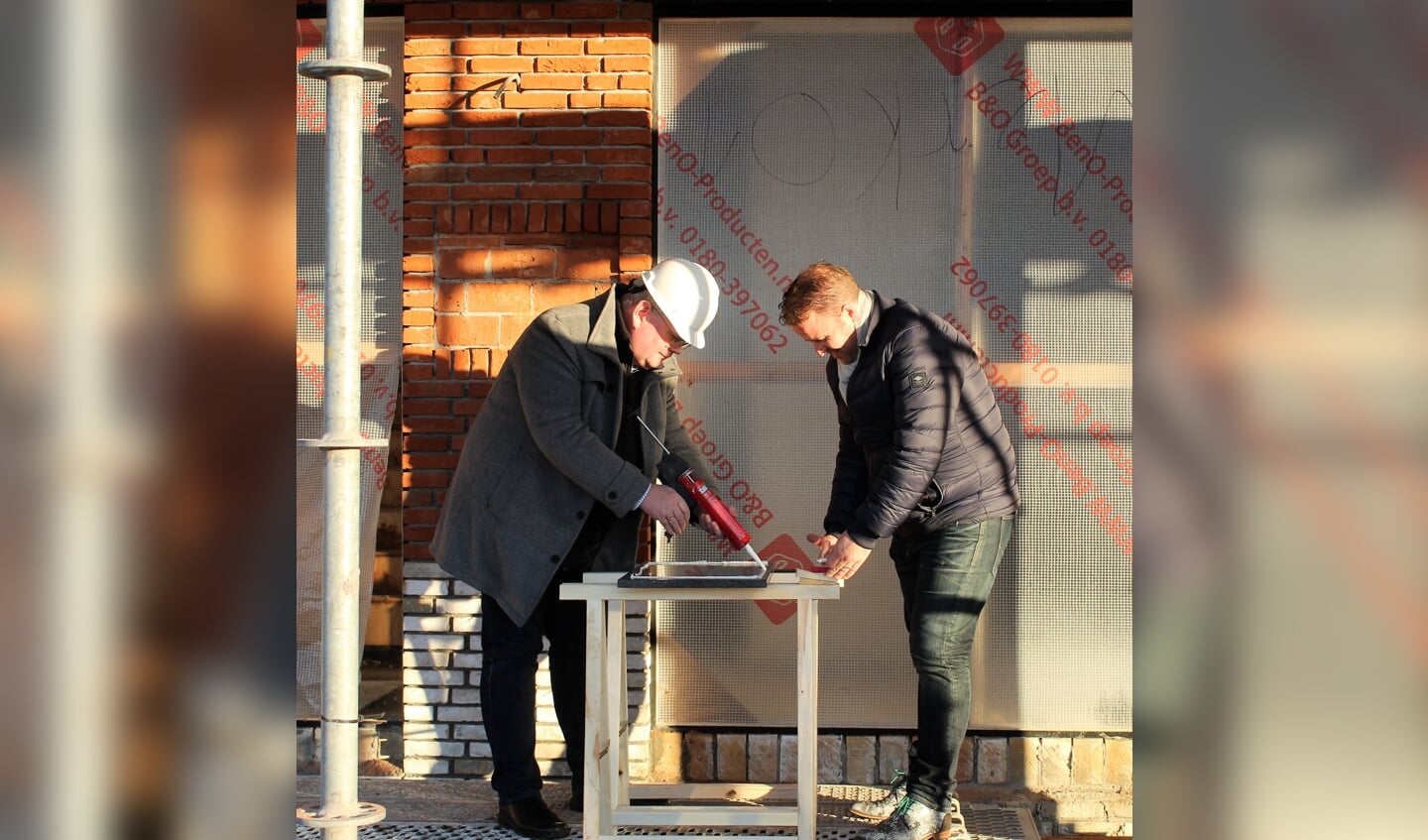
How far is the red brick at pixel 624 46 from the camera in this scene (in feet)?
16.6

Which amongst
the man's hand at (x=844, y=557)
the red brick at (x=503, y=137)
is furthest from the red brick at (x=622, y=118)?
the man's hand at (x=844, y=557)

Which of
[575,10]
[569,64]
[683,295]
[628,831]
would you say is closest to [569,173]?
[569,64]

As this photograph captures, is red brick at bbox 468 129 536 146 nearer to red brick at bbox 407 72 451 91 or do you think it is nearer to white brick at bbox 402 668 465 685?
red brick at bbox 407 72 451 91

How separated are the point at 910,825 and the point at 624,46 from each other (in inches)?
123

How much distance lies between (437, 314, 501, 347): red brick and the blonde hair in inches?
55.9

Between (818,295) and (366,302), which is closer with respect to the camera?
(818,295)

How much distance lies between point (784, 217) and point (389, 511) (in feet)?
7.00

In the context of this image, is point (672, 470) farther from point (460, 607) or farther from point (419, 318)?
point (419, 318)

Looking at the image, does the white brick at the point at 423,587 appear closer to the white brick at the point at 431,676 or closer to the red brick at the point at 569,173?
the white brick at the point at 431,676

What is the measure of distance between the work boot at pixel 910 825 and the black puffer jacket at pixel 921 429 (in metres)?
0.92

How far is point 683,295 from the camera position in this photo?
13.9ft

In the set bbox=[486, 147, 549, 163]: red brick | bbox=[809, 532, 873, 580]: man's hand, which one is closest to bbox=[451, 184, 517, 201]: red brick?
bbox=[486, 147, 549, 163]: red brick

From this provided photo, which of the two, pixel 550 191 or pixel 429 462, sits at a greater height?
pixel 550 191
